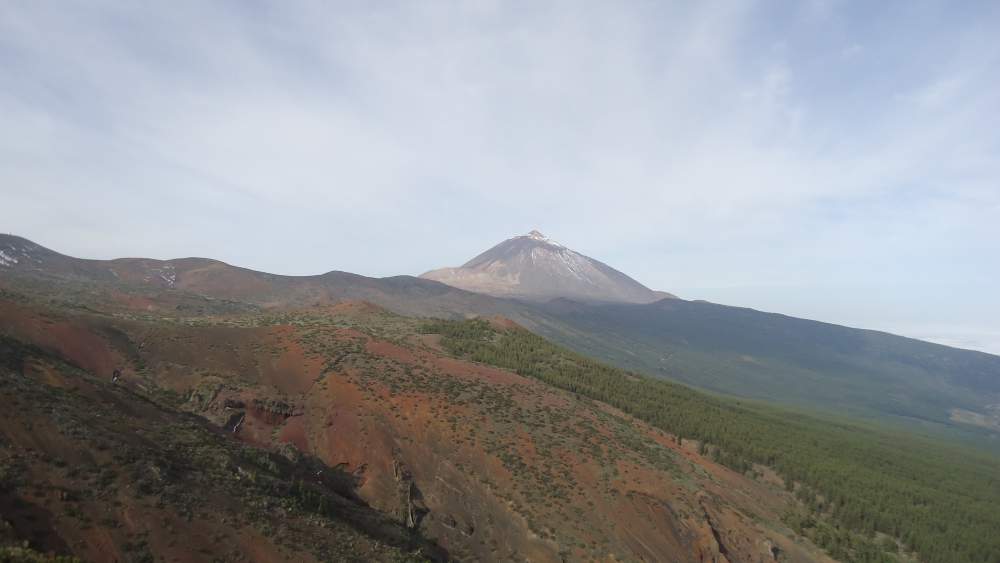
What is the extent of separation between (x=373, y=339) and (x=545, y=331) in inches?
3994

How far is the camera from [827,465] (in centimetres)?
5269

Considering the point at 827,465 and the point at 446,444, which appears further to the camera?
the point at 827,465

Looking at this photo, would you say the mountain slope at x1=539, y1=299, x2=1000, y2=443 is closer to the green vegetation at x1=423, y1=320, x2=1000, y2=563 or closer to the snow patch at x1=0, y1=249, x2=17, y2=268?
the green vegetation at x1=423, y1=320, x2=1000, y2=563

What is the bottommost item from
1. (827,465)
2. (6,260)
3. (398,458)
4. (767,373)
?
(827,465)

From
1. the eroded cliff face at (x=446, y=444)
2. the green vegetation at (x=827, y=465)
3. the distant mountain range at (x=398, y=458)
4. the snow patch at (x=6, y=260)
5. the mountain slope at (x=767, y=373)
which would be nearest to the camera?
the distant mountain range at (x=398, y=458)

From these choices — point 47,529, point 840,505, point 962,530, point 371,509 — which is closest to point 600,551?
point 371,509

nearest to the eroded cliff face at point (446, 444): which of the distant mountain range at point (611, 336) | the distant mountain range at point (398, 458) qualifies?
the distant mountain range at point (398, 458)

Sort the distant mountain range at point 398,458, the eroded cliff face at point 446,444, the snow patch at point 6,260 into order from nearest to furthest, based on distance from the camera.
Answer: the distant mountain range at point 398,458
the eroded cliff face at point 446,444
the snow patch at point 6,260

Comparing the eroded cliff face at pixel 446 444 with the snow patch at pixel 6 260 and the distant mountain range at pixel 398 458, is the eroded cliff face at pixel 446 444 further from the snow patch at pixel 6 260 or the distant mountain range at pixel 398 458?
the snow patch at pixel 6 260

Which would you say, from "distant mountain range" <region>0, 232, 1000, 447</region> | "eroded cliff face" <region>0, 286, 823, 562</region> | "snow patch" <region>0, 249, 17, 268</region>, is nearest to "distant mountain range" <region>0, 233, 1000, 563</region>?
"eroded cliff face" <region>0, 286, 823, 562</region>

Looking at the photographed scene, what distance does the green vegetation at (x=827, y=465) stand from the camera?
40312 millimetres

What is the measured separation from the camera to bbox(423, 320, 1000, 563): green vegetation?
132 feet

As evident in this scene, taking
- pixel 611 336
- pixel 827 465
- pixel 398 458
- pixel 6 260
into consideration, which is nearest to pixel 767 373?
pixel 611 336

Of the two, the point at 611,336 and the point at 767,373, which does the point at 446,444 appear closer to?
the point at 611,336
